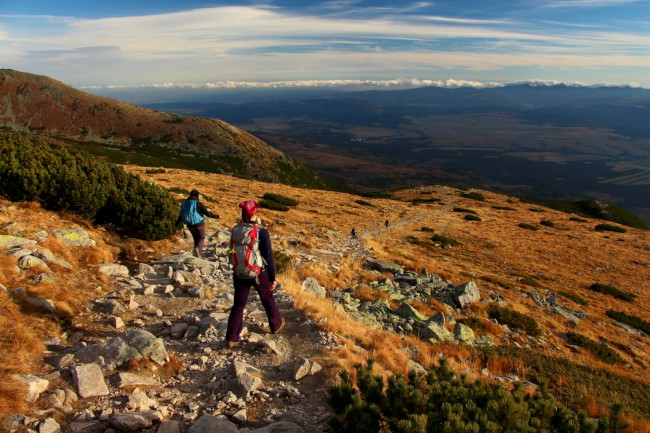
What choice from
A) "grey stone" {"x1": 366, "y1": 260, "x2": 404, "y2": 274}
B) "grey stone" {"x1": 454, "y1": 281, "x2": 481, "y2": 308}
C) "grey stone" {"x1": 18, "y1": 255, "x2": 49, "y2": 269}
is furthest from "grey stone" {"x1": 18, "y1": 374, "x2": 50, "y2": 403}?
"grey stone" {"x1": 366, "y1": 260, "x2": 404, "y2": 274}

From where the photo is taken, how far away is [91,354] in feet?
19.3

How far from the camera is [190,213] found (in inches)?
473

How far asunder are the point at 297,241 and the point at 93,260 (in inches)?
427

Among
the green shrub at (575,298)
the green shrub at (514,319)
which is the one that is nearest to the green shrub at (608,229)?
the green shrub at (575,298)

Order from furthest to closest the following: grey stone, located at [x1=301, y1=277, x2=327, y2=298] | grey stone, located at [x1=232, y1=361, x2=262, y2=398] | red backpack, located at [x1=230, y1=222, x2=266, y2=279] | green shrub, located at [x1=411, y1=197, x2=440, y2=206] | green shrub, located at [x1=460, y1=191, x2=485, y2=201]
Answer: green shrub, located at [x1=460, y1=191, x2=485, y2=201]
green shrub, located at [x1=411, y1=197, x2=440, y2=206]
grey stone, located at [x1=301, y1=277, x2=327, y2=298]
red backpack, located at [x1=230, y1=222, x2=266, y2=279]
grey stone, located at [x1=232, y1=361, x2=262, y2=398]

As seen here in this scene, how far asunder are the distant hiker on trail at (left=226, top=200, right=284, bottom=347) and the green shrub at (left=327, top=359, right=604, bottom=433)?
2493mm

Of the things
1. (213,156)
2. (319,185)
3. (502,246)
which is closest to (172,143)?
(213,156)

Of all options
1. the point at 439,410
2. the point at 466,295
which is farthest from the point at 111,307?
the point at 466,295

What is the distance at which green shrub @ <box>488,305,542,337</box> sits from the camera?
14984 mm

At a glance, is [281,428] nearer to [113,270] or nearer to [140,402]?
[140,402]

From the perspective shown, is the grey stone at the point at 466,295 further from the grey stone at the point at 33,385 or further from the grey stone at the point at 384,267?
the grey stone at the point at 33,385

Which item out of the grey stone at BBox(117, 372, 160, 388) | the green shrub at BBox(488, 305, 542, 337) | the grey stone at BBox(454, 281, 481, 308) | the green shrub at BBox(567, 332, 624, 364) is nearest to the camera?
the grey stone at BBox(117, 372, 160, 388)

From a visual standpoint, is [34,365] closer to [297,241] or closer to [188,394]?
[188,394]

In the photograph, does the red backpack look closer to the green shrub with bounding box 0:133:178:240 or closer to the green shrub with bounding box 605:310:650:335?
the green shrub with bounding box 0:133:178:240
